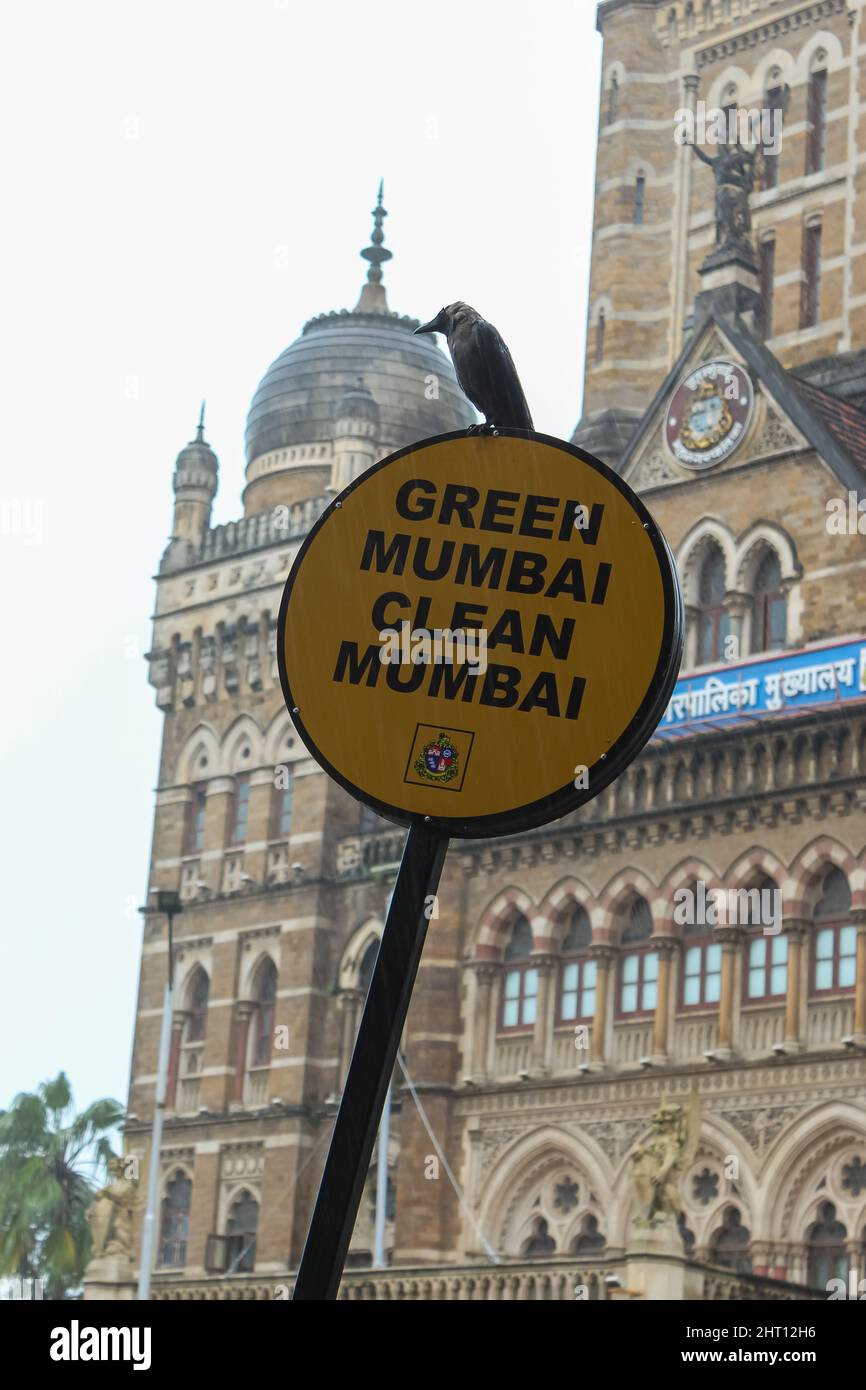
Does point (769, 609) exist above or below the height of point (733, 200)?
below

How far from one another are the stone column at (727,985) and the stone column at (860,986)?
208cm

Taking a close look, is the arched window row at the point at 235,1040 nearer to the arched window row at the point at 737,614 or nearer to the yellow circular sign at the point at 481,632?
the arched window row at the point at 737,614

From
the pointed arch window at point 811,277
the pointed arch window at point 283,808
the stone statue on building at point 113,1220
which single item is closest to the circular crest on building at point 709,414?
the pointed arch window at point 811,277

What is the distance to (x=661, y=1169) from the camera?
99.3ft

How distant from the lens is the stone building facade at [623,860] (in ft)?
114

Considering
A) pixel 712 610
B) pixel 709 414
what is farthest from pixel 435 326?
pixel 709 414

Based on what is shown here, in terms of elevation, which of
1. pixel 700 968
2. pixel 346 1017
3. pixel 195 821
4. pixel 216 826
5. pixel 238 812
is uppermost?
pixel 195 821

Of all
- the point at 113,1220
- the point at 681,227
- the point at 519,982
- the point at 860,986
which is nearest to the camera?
the point at 860,986

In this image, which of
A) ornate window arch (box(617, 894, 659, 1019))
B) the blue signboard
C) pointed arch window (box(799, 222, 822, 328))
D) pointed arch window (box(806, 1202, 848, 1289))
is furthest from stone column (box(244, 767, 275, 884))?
pointed arch window (box(806, 1202, 848, 1289))

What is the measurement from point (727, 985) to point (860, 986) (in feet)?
7.69

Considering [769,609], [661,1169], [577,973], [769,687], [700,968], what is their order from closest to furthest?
1. [661,1169]
2. [769,687]
3. [700,968]
4. [769,609]
5. [577,973]

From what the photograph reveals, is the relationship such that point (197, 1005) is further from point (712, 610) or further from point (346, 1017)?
point (712, 610)

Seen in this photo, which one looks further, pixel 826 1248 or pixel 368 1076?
pixel 826 1248
